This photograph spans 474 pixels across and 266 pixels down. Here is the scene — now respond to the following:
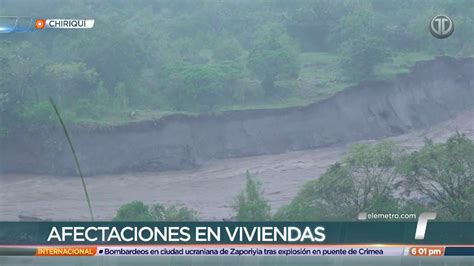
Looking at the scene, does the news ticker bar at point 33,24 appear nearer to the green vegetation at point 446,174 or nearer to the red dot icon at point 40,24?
the red dot icon at point 40,24

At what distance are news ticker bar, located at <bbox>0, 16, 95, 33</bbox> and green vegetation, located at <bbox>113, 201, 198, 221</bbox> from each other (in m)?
1.59

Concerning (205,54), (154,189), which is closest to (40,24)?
(205,54)

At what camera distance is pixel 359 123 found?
15.6 m

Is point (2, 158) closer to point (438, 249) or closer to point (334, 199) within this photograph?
point (334, 199)

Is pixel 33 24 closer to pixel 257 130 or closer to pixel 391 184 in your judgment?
pixel 257 130

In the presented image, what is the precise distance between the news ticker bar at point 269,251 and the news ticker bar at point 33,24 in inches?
74.3

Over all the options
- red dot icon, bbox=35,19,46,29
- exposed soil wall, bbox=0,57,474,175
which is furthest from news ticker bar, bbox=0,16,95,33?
exposed soil wall, bbox=0,57,474,175

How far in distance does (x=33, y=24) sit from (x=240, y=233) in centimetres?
252

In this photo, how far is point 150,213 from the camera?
15.4 m

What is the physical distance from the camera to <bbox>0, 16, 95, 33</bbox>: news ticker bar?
50.6 feet

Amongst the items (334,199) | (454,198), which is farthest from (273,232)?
(454,198)

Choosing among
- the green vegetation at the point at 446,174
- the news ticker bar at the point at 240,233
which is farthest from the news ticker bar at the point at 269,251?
the green vegetation at the point at 446,174

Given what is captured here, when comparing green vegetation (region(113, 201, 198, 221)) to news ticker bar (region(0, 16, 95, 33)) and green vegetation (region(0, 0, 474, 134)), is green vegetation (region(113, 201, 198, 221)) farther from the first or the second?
news ticker bar (region(0, 16, 95, 33))

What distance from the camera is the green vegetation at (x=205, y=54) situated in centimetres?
1547
